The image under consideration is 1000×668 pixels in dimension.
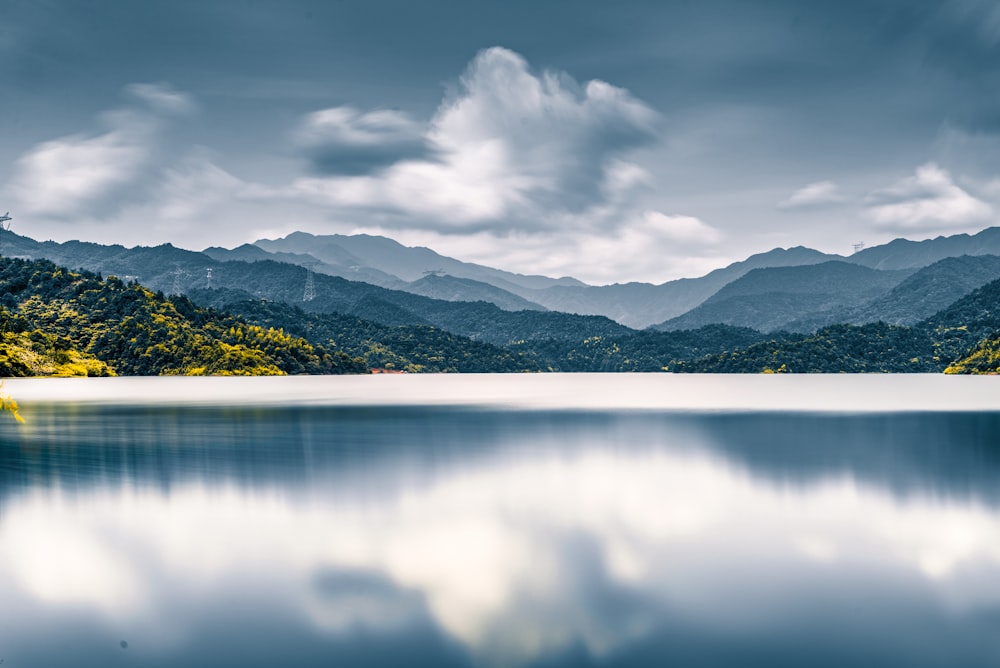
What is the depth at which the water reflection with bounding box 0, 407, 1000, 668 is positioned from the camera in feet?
44.9

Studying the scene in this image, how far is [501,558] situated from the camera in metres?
19.7

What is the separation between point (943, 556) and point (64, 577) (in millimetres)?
19867

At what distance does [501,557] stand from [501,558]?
110mm

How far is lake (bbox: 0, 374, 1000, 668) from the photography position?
44.8 feet

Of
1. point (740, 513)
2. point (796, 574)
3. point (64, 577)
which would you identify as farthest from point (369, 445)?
point (796, 574)

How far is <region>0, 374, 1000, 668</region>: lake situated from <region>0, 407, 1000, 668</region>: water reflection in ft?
0.27

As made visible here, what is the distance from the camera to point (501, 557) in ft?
64.9

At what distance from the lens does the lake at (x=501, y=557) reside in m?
13.7

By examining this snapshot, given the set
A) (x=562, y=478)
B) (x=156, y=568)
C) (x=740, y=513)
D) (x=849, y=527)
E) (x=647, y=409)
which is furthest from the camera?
(x=647, y=409)

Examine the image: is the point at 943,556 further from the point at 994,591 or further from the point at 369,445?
the point at 369,445

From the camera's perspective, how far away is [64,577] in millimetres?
18156

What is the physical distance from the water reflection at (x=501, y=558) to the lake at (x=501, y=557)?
0.27 ft

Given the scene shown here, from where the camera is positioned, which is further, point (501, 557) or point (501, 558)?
point (501, 557)

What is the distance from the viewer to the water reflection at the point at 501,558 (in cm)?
1369
